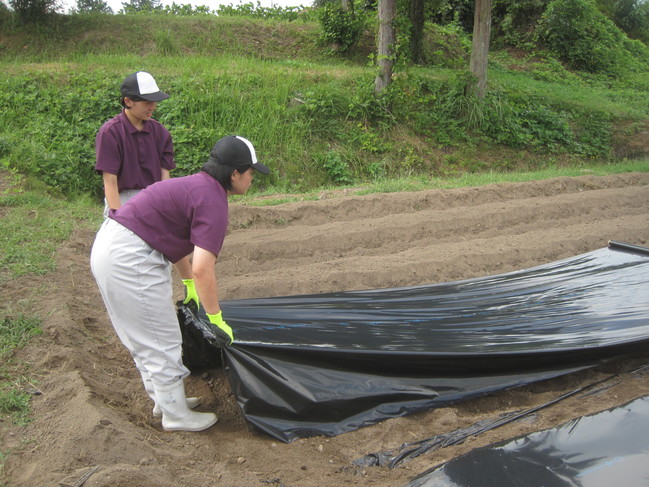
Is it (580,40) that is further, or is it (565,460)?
(580,40)

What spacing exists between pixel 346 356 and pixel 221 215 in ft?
3.28

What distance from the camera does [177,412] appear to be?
8.84 ft

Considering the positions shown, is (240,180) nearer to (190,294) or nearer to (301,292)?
(190,294)

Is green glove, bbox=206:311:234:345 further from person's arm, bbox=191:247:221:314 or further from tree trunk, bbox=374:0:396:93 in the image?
tree trunk, bbox=374:0:396:93

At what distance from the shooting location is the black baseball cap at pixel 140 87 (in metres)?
3.12

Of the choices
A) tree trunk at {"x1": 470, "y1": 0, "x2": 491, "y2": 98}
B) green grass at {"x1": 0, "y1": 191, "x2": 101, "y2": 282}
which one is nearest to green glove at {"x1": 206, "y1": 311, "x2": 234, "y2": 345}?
green grass at {"x1": 0, "y1": 191, "x2": 101, "y2": 282}

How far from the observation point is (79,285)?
4207 mm

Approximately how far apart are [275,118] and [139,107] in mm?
5659

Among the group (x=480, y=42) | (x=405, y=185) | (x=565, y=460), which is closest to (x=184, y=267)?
(x=565, y=460)

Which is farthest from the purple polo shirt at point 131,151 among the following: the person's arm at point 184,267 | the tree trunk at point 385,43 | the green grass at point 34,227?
the tree trunk at point 385,43

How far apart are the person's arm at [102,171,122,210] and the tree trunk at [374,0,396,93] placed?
6.83 metres

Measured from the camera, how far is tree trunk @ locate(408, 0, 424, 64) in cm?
1203

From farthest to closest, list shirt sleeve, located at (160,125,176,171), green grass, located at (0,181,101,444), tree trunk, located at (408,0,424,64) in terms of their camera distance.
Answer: tree trunk, located at (408,0,424,64), shirt sleeve, located at (160,125,176,171), green grass, located at (0,181,101,444)

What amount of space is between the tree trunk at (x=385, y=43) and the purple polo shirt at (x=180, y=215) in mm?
7434
